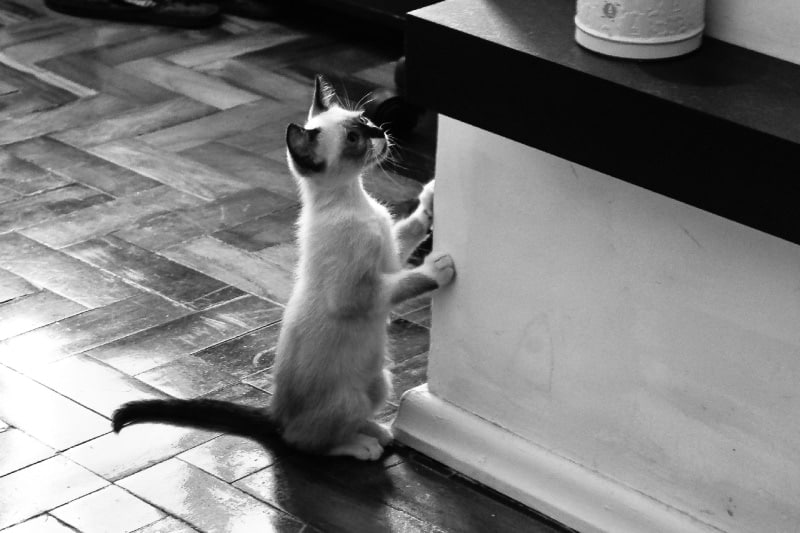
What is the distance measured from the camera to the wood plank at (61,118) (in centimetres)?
365

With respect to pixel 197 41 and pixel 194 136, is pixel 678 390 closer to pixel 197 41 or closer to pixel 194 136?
pixel 194 136

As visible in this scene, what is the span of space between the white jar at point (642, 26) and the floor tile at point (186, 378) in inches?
43.6

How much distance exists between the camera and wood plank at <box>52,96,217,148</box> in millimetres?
3613

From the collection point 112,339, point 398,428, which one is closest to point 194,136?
point 112,339

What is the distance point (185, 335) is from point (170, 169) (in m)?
0.91

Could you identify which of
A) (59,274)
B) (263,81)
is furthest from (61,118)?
(59,274)

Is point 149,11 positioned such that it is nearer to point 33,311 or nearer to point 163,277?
point 163,277

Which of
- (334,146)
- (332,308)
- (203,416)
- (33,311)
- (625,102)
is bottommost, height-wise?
(33,311)

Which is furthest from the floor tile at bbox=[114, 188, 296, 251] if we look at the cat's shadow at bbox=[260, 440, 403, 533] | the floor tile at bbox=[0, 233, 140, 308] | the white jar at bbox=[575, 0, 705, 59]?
the white jar at bbox=[575, 0, 705, 59]

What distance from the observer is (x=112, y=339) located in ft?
8.60

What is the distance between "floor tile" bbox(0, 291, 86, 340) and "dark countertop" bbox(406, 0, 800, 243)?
3.85 ft

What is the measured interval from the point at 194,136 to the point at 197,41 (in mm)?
820

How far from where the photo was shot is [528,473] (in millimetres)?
2115

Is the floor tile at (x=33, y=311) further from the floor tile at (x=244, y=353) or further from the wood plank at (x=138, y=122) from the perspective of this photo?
the wood plank at (x=138, y=122)
